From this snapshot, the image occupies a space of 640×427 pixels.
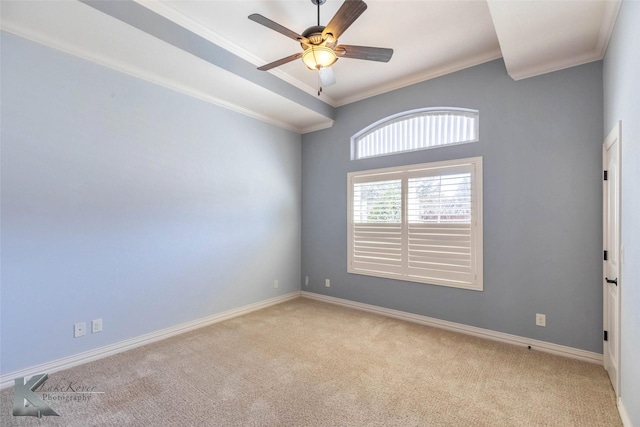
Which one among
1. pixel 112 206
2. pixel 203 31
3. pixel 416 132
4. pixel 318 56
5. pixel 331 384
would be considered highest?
pixel 203 31

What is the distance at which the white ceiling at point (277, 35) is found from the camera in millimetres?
2207

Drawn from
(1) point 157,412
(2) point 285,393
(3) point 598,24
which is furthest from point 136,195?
(3) point 598,24

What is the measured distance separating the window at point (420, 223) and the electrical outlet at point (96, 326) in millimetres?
3048

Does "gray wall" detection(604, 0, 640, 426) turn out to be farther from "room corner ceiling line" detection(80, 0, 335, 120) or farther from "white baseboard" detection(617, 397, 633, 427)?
"room corner ceiling line" detection(80, 0, 335, 120)

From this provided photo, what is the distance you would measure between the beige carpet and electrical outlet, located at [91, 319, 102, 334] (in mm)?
290

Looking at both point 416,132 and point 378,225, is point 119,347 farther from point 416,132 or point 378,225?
point 416,132

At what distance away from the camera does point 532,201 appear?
9.72ft

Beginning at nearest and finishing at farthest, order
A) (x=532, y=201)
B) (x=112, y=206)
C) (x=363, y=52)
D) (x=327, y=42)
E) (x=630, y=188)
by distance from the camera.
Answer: (x=630, y=188)
(x=327, y=42)
(x=363, y=52)
(x=112, y=206)
(x=532, y=201)

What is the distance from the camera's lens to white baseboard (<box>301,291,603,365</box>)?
8.95ft

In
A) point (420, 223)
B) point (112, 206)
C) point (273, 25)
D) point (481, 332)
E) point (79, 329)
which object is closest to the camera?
point (273, 25)

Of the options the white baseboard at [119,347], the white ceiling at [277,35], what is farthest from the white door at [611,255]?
the white baseboard at [119,347]

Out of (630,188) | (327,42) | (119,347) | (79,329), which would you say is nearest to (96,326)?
(79,329)

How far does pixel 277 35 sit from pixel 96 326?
334 cm

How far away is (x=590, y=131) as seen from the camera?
8.87ft
